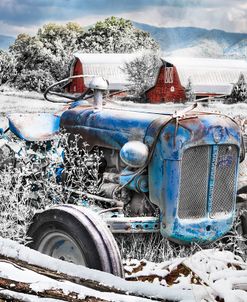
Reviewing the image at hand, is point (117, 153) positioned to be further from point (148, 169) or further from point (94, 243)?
point (94, 243)

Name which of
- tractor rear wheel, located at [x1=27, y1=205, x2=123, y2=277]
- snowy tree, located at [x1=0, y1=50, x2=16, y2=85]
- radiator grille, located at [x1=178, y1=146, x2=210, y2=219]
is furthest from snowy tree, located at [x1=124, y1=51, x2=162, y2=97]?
tractor rear wheel, located at [x1=27, y1=205, x2=123, y2=277]

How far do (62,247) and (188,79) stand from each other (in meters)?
40.6

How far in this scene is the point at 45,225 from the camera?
4.68 metres

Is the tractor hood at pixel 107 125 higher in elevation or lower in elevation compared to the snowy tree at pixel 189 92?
lower

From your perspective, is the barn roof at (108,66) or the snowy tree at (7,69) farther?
the barn roof at (108,66)

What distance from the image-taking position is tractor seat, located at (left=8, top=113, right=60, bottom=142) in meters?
6.32

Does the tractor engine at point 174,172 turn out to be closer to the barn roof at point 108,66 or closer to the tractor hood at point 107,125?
the tractor hood at point 107,125

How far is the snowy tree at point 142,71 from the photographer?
150 feet

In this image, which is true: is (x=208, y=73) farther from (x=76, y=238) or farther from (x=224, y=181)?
(x=76, y=238)

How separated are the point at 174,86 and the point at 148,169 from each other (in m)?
41.3

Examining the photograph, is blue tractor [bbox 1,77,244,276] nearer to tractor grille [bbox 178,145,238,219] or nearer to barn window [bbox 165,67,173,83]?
tractor grille [bbox 178,145,238,219]

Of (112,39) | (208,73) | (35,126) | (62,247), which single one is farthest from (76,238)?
(112,39)

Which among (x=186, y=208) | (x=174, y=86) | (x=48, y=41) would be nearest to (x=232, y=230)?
(x=186, y=208)

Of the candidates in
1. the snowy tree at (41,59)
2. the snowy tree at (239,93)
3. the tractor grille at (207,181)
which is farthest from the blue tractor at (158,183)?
the snowy tree at (41,59)
